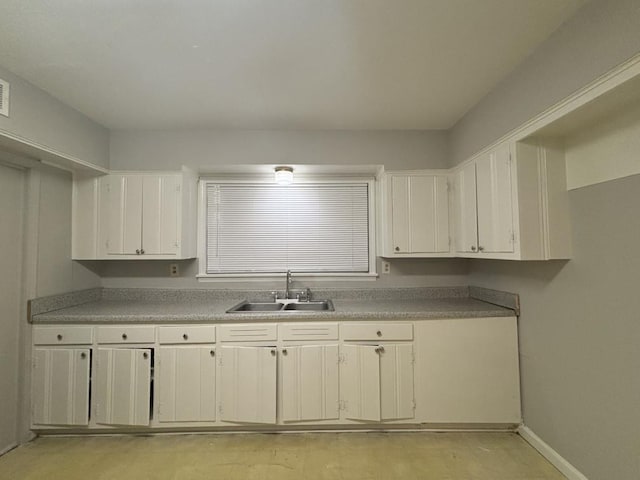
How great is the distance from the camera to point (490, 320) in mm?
2242

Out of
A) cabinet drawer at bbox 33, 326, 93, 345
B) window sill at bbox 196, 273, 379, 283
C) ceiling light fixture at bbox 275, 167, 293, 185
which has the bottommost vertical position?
cabinet drawer at bbox 33, 326, 93, 345

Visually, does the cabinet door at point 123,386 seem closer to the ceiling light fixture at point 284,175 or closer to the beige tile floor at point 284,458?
the beige tile floor at point 284,458

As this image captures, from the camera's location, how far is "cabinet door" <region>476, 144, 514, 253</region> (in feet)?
6.36

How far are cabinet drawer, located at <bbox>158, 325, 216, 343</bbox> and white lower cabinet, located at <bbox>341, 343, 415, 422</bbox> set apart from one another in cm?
104

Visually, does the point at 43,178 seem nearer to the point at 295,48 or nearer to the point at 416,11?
the point at 295,48

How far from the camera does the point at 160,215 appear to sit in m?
2.63

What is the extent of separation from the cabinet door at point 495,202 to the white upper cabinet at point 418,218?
1.46 ft

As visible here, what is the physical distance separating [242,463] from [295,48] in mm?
2571

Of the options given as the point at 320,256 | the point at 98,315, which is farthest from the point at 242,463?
the point at 320,256

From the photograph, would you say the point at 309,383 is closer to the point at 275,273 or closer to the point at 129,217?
the point at 275,273

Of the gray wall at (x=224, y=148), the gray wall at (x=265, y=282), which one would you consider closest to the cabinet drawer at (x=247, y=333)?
the gray wall at (x=265, y=282)

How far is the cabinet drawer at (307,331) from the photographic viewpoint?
7.44 feet

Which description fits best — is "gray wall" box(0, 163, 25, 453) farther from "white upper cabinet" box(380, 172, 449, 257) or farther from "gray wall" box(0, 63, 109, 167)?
"white upper cabinet" box(380, 172, 449, 257)

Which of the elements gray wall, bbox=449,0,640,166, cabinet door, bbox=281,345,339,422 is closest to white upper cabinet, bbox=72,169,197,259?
cabinet door, bbox=281,345,339,422
